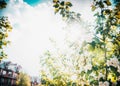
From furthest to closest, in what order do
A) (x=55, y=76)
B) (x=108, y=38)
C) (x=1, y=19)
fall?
(x=55, y=76) < (x=1, y=19) < (x=108, y=38)

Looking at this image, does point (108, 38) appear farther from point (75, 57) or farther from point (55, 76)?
point (55, 76)

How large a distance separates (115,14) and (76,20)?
729mm

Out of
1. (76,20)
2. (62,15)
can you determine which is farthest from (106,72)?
(62,15)

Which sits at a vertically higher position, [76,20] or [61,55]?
[61,55]

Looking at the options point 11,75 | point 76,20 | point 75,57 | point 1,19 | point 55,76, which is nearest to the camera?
point 76,20

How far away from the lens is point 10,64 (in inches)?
3120

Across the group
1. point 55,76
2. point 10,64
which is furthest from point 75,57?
point 10,64

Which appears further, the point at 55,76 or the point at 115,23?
the point at 55,76

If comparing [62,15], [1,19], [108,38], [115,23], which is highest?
[1,19]

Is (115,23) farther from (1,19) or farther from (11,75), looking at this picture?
(11,75)

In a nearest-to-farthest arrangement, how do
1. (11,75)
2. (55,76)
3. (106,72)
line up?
(106,72) < (55,76) < (11,75)

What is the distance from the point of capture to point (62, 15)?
384cm

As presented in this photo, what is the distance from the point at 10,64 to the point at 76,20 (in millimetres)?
78726

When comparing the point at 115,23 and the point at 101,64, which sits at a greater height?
the point at 115,23
